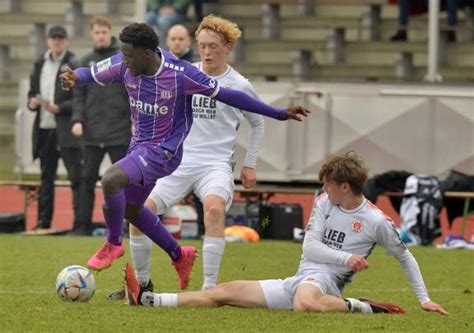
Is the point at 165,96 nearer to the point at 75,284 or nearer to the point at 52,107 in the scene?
the point at 75,284

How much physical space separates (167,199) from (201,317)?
1726mm

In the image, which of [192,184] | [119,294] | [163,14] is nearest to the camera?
[119,294]

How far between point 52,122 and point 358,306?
859 centimetres

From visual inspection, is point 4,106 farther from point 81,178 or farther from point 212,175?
point 212,175

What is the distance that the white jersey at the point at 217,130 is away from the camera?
10609mm

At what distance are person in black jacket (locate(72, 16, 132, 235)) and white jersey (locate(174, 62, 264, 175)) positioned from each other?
5405mm

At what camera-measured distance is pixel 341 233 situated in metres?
9.13

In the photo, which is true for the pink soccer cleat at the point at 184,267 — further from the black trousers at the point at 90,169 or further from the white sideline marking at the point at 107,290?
the black trousers at the point at 90,169

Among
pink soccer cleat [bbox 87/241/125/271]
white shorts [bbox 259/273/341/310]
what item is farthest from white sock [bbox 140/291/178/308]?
white shorts [bbox 259/273/341/310]

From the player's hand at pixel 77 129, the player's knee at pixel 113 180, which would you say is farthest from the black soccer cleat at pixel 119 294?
the player's hand at pixel 77 129

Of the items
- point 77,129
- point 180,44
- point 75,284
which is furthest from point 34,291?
point 77,129

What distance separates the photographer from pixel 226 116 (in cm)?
1078

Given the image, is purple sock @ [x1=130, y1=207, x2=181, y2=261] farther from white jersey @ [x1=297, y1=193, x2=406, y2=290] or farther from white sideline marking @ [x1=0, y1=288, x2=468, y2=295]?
white jersey @ [x1=297, y1=193, x2=406, y2=290]

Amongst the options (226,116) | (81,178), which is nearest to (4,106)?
(81,178)
